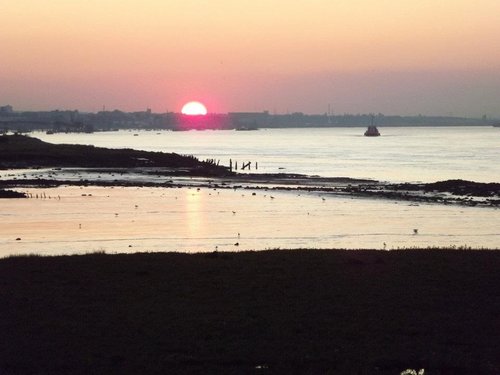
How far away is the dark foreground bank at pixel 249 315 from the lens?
1176cm

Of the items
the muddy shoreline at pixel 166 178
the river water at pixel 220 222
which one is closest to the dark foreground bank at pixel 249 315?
the river water at pixel 220 222

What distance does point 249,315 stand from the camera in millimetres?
14641

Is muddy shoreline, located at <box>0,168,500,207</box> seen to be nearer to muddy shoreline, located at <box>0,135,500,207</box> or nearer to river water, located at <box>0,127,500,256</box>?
muddy shoreline, located at <box>0,135,500,207</box>

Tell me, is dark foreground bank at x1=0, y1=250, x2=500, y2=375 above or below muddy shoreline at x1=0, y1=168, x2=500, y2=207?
above

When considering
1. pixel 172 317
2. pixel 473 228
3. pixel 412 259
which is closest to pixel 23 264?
pixel 172 317

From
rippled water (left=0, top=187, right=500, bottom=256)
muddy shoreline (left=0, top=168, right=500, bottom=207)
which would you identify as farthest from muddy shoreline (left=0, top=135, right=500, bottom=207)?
rippled water (left=0, top=187, right=500, bottom=256)

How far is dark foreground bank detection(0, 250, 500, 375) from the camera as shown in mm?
11758

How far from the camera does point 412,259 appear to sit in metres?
21.6

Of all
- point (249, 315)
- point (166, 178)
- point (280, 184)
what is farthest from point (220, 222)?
point (166, 178)

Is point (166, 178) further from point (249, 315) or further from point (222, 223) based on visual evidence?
point (249, 315)

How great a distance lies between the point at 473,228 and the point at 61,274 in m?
26.9

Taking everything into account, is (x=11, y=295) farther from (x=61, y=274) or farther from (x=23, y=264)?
(x=23, y=264)

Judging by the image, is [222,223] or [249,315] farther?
[222,223]

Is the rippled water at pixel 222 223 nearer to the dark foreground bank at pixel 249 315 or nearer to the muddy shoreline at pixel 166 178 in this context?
the muddy shoreline at pixel 166 178
